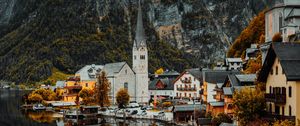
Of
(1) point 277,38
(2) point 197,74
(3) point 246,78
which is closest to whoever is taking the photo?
(1) point 277,38

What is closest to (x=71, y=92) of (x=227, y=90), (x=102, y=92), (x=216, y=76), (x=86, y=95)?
(x=86, y=95)

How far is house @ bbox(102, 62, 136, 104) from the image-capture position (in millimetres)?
121312

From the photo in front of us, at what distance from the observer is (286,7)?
200 feet

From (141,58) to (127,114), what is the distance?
116 ft

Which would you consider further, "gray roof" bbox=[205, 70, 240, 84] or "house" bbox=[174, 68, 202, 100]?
"house" bbox=[174, 68, 202, 100]

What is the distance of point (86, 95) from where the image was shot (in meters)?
Answer: 123

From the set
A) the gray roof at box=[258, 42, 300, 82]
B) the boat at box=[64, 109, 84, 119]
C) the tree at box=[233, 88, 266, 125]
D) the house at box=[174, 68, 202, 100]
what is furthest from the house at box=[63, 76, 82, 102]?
the gray roof at box=[258, 42, 300, 82]

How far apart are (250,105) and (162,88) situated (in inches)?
3149

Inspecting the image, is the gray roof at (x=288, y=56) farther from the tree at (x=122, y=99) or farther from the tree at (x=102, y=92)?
the tree at (x=102, y=92)

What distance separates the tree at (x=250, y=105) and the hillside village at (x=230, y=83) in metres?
0.20

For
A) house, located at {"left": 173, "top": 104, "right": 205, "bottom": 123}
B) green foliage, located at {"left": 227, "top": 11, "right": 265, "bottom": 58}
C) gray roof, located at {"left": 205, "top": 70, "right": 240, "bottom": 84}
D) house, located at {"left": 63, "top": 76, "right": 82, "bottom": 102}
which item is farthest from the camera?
house, located at {"left": 63, "top": 76, "right": 82, "bottom": 102}

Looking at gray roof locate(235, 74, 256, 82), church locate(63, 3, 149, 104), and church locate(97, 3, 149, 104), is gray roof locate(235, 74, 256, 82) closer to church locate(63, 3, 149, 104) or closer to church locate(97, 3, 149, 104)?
church locate(63, 3, 149, 104)

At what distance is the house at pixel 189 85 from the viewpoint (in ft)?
349

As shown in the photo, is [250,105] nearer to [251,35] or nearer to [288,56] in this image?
[288,56]
